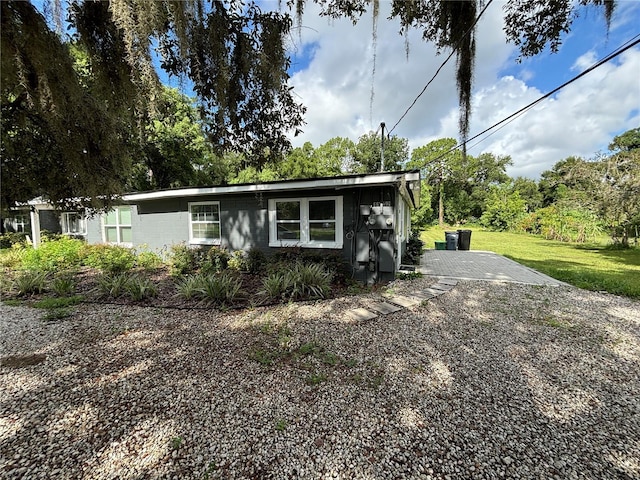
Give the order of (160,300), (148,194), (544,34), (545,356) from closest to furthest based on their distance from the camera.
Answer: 1. (544,34)
2. (545,356)
3. (160,300)
4. (148,194)

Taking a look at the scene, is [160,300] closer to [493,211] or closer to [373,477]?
[373,477]

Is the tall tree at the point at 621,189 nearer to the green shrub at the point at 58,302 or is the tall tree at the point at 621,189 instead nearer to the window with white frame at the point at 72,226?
the green shrub at the point at 58,302

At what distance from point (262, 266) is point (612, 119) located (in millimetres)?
8078

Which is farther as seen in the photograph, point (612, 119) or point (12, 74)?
point (612, 119)

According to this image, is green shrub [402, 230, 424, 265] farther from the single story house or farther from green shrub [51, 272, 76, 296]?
green shrub [51, 272, 76, 296]

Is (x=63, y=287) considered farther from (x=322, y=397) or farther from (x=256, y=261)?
(x=322, y=397)

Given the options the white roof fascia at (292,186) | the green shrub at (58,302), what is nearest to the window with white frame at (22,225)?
the white roof fascia at (292,186)

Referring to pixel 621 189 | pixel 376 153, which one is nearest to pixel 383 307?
pixel 621 189

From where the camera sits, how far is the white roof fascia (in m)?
5.69

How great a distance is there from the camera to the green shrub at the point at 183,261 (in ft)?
24.1

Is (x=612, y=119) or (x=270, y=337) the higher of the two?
(x=612, y=119)

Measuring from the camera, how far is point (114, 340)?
11.6 feet

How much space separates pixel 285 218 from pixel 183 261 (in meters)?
3.16

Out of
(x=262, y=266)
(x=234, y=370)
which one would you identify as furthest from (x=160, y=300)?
(x=234, y=370)
